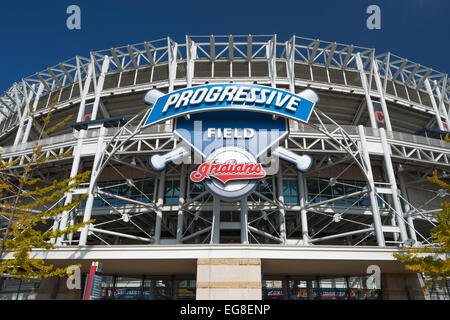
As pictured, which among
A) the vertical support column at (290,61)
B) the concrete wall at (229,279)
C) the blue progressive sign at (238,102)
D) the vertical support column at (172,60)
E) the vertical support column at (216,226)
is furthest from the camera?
the vertical support column at (172,60)

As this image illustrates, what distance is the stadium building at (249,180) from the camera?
14438 millimetres

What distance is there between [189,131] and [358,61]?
19867 mm

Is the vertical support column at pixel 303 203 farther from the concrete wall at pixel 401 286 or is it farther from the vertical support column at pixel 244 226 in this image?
the concrete wall at pixel 401 286

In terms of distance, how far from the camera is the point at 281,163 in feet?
81.3

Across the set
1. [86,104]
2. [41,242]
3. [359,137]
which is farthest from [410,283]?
[86,104]

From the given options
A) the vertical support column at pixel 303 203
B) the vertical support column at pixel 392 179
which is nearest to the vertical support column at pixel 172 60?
the vertical support column at pixel 303 203

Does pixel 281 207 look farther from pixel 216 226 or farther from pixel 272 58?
pixel 272 58

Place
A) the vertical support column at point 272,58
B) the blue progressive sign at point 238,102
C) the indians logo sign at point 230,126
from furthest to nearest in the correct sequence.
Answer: the vertical support column at point 272,58, the blue progressive sign at point 238,102, the indians logo sign at point 230,126

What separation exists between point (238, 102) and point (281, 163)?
324 inches

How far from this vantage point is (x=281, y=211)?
2248 cm

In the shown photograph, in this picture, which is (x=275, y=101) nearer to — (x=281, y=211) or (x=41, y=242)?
(x=281, y=211)

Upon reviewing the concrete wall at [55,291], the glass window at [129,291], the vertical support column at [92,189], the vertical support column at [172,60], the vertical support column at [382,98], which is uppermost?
the vertical support column at [172,60]

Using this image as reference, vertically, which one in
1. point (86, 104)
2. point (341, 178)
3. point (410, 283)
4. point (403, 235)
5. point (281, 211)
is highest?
point (86, 104)

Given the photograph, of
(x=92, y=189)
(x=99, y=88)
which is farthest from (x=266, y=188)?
(x=99, y=88)
